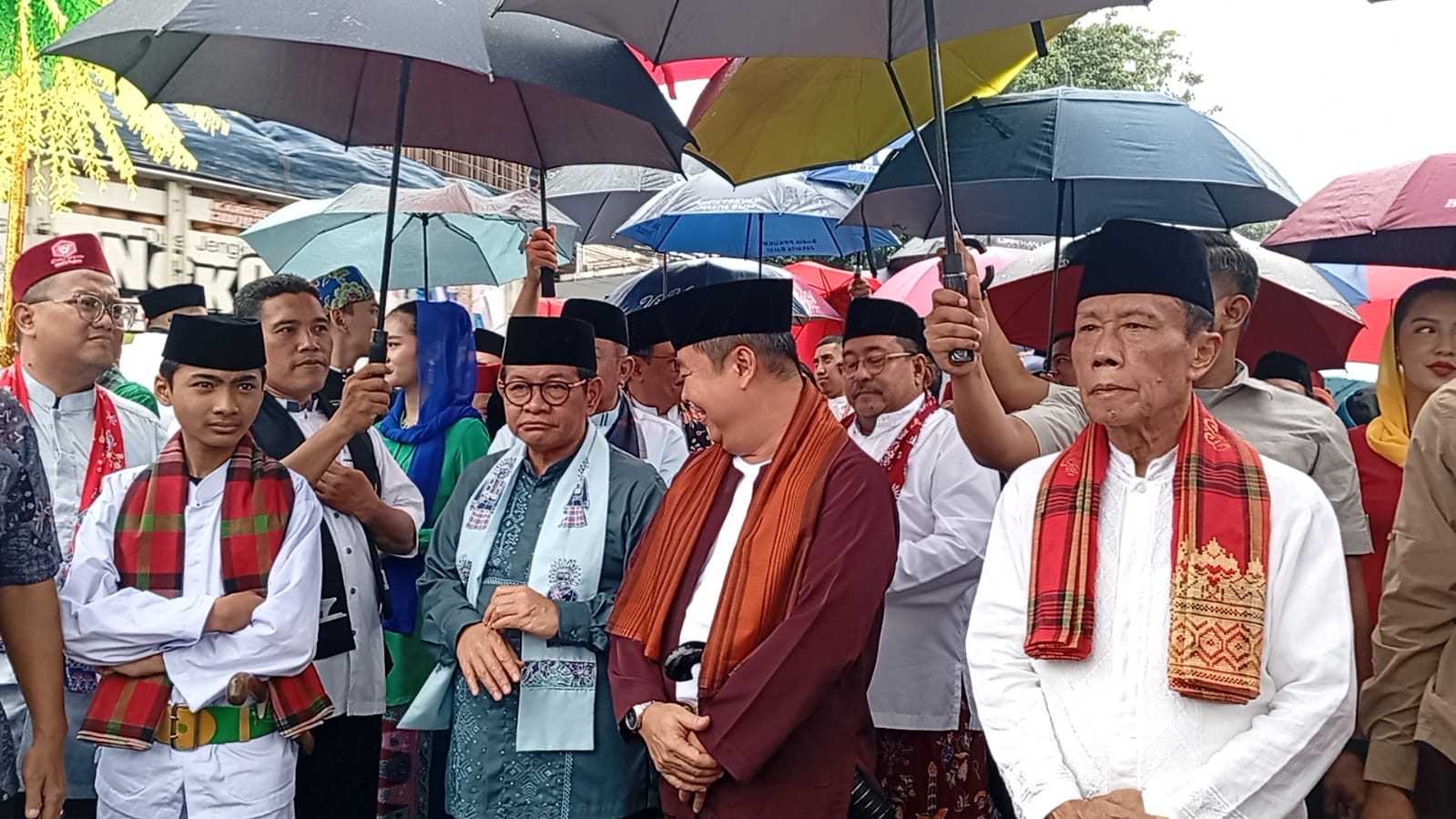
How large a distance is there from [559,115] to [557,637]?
2064 mm

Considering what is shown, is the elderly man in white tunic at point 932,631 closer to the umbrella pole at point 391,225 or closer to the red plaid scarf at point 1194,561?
the red plaid scarf at point 1194,561

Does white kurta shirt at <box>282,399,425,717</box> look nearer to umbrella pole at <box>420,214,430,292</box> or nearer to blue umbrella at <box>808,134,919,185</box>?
umbrella pole at <box>420,214,430,292</box>

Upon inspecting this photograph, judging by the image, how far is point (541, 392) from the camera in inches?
131

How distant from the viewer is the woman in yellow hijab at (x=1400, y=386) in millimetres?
3377

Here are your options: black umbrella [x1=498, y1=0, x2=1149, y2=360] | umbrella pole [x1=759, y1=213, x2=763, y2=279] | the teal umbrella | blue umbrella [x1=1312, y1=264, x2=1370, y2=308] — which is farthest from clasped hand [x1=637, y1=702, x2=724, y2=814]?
blue umbrella [x1=1312, y1=264, x2=1370, y2=308]

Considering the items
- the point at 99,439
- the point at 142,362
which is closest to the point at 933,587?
the point at 99,439

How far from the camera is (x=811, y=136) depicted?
15.8ft

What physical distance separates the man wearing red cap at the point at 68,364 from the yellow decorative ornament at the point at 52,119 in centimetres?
145

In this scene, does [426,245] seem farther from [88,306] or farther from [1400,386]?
[1400,386]

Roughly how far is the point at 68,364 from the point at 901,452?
2668 millimetres

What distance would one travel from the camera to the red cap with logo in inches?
141

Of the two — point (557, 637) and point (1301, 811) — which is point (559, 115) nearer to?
point (557, 637)

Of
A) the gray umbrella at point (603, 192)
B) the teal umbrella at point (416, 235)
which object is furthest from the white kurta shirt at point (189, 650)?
the gray umbrella at point (603, 192)

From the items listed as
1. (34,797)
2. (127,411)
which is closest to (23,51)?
(127,411)
